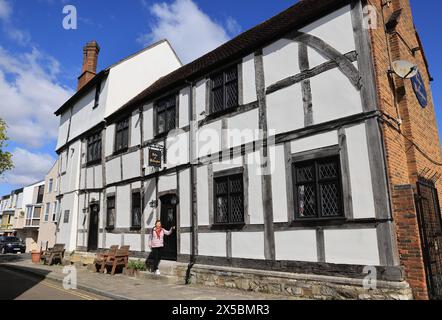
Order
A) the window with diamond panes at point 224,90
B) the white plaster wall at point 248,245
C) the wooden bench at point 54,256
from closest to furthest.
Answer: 1. the white plaster wall at point 248,245
2. the window with diamond panes at point 224,90
3. the wooden bench at point 54,256

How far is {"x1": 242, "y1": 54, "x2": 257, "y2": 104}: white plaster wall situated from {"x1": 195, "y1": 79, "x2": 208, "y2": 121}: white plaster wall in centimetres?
178

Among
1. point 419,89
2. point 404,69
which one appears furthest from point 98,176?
point 419,89

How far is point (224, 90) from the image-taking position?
10.7 m

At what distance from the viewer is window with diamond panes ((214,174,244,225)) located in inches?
376

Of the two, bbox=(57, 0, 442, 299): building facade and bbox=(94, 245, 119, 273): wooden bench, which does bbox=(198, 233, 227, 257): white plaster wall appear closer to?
bbox=(57, 0, 442, 299): building facade

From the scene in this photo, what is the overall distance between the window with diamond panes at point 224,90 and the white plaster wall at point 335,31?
2.72 m

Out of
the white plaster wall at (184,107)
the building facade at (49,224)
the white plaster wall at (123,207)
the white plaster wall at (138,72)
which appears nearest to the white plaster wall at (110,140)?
the white plaster wall at (138,72)

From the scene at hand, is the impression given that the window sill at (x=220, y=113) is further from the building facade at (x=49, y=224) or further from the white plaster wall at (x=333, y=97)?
the building facade at (x=49, y=224)

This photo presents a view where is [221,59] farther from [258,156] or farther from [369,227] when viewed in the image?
[369,227]

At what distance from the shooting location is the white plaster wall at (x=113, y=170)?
49.5ft

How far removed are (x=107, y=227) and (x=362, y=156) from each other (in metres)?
11.9

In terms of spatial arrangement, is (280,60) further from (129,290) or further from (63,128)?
(63,128)

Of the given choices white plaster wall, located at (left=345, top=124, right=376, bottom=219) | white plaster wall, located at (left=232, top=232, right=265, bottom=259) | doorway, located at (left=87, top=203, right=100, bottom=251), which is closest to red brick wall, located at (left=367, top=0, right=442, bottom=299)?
white plaster wall, located at (left=345, top=124, right=376, bottom=219)

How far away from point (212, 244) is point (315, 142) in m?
4.45
